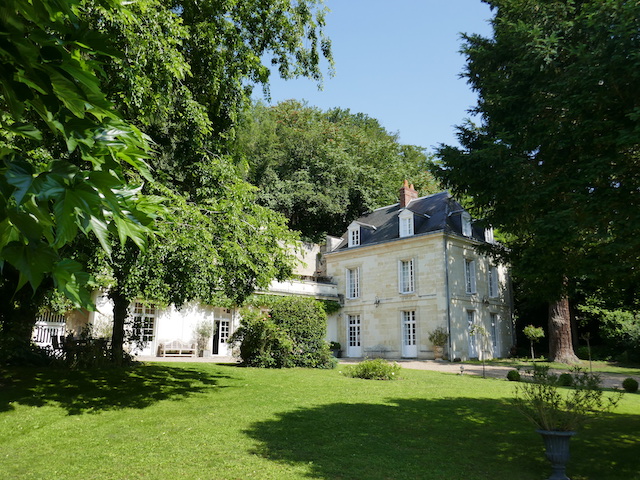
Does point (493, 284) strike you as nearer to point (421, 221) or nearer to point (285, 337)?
point (421, 221)

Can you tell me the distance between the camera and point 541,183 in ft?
23.2

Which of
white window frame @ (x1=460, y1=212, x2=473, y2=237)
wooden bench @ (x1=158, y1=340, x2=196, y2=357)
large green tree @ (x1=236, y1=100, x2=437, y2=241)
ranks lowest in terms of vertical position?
wooden bench @ (x1=158, y1=340, x2=196, y2=357)

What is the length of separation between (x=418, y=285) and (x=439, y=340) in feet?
9.82

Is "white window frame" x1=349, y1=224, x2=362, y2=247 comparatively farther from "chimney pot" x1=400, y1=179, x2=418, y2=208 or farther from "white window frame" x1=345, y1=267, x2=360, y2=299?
"chimney pot" x1=400, y1=179, x2=418, y2=208

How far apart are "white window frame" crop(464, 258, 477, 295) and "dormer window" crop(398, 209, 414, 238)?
318 centimetres

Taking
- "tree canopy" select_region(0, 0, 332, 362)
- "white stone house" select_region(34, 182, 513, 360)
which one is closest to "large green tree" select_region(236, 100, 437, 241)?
"white stone house" select_region(34, 182, 513, 360)

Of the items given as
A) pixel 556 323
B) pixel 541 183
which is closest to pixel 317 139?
pixel 556 323

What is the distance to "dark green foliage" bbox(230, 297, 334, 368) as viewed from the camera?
14727 millimetres

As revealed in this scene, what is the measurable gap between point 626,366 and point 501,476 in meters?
17.3

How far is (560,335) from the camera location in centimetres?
1914

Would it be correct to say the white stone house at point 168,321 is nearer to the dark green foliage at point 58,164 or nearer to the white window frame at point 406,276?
the white window frame at point 406,276

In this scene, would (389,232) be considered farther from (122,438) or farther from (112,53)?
(112,53)

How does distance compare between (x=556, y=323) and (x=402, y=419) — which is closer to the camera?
(x=402, y=419)

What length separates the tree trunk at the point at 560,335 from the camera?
747 inches
